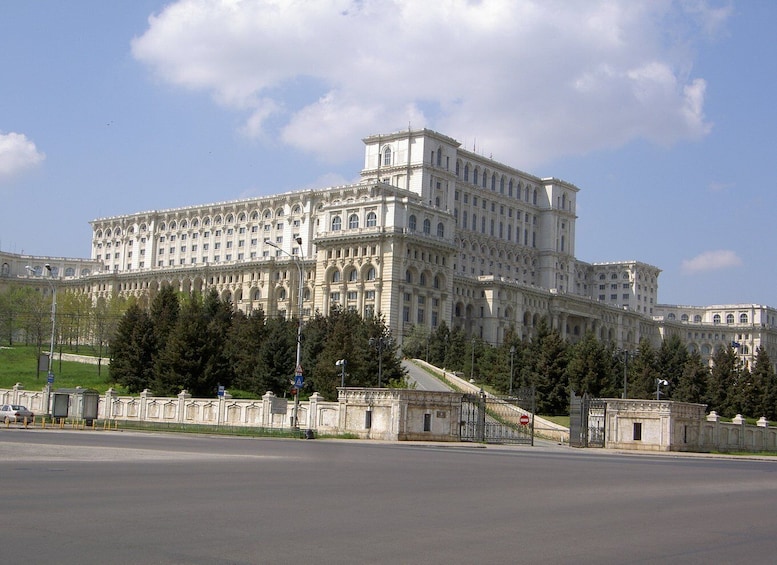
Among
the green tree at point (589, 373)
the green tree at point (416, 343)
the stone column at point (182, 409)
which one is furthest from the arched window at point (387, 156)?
the stone column at point (182, 409)

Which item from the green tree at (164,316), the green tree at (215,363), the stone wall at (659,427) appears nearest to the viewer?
the stone wall at (659,427)

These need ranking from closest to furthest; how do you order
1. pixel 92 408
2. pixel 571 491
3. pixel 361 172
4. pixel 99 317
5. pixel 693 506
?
pixel 693 506, pixel 571 491, pixel 92 408, pixel 99 317, pixel 361 172

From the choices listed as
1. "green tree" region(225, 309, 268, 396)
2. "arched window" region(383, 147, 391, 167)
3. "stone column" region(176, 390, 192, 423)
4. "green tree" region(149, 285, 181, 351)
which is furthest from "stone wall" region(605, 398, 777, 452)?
"arched window" region(383, 147, 391, 167)

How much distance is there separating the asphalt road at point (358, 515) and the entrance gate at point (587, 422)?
29916 millimetres

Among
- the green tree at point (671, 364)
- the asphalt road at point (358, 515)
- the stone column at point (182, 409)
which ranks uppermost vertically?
the green tree at point (671, 364)

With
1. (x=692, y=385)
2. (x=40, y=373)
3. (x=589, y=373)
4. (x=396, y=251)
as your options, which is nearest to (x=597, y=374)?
(x=589, y=373)

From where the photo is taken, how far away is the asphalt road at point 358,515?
1166 cm

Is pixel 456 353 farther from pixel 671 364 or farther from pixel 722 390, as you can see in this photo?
pixel 722 390

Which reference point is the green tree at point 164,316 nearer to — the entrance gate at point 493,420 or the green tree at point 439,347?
the entrance gate at point 493,420

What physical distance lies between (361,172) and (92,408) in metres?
97.5

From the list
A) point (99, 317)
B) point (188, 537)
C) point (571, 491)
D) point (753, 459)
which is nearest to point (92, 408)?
point (753, 459)

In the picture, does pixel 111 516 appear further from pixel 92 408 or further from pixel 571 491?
pixel 92 408

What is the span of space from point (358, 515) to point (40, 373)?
83.3 m

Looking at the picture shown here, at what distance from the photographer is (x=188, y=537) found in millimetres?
12227
